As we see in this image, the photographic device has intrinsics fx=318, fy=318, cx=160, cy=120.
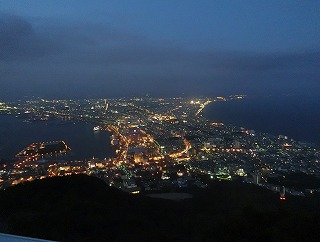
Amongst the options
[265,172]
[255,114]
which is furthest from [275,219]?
[255,114]

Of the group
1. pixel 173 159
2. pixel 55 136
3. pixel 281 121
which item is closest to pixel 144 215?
pixel 173 159

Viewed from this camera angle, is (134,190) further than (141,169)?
No

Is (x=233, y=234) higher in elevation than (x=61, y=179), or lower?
higher

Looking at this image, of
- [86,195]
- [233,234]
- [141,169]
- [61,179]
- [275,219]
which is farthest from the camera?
[141,169]

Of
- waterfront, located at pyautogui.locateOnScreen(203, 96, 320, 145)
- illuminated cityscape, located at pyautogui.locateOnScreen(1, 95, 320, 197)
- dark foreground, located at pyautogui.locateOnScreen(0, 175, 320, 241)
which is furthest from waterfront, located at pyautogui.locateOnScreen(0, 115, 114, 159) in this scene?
waterfront, located at pyautogui.locateOnScreen(203, 96, 320, 145)

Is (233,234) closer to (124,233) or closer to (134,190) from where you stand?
(124,233)

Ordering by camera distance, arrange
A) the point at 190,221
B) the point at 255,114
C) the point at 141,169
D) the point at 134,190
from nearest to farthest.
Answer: the point at 190,221 < the point at 134,190 < the point at 141,169 < the point at 255,114
